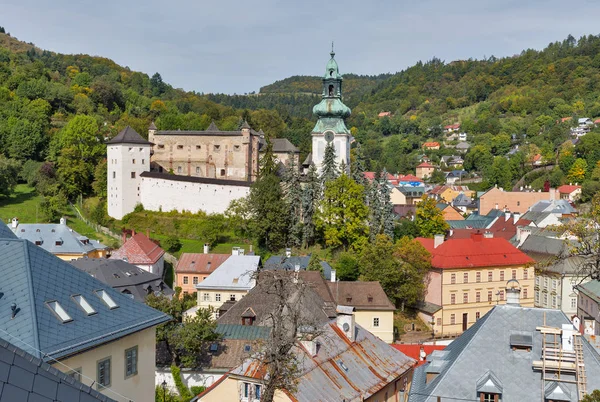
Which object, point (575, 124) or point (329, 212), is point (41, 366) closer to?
point (329, 212)

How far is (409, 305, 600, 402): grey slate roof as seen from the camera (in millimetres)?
17438

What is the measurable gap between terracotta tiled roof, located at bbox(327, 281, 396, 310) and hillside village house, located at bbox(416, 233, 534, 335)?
630cm

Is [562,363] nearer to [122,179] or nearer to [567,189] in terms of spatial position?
[122,179]

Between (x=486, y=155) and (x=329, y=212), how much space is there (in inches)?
3086

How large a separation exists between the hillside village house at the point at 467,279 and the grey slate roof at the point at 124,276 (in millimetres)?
17568

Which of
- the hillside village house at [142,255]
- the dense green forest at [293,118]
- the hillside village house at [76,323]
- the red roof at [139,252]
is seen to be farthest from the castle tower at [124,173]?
the hillside village house at [76,323]

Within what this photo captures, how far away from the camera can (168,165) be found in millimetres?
73438

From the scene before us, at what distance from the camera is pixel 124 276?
42812mm

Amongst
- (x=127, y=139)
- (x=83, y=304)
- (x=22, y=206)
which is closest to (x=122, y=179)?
(x=127, y=139)

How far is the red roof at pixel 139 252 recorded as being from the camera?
1932 inches

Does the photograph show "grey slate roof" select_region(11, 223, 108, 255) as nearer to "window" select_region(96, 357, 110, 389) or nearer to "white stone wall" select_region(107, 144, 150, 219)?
"white stone wall" select_region(107, 144, 150, 219)

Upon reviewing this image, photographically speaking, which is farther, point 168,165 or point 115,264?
point 168,165

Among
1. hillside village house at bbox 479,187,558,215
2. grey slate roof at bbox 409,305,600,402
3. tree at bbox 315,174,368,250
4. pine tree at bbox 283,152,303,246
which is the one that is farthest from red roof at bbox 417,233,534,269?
hillside village house at bbox 479,187,558,215

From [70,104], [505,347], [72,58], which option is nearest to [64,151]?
[70,104]
